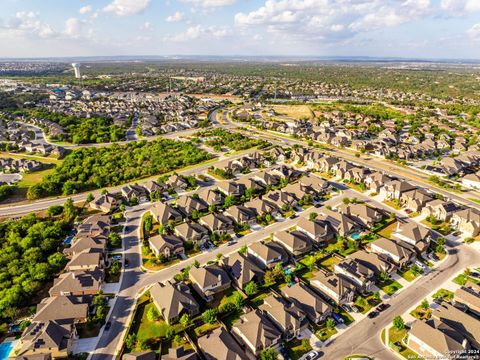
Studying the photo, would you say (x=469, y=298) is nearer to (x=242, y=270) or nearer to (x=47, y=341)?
(x=242, y=270)

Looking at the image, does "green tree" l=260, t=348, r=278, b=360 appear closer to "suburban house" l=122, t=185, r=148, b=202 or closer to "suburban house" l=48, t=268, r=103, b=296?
"suburban house" l=48, t=268, r=103, b=296

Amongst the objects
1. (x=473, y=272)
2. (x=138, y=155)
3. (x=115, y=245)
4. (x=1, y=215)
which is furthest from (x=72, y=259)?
(x=473, y=272)

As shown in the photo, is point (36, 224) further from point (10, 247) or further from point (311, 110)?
point (311, 110)

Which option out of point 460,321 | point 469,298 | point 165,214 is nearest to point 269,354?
point 460,321

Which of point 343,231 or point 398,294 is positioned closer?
point 398,294

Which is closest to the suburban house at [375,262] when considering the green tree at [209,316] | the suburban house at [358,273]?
the suburban house at [358,273]

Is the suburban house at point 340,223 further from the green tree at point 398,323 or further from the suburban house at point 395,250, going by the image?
the green tree at point 398,323
